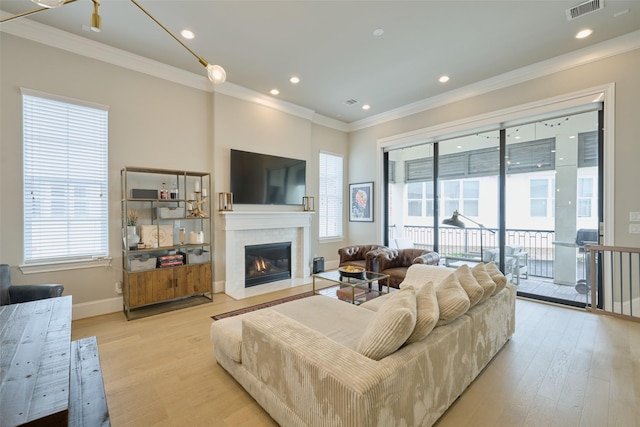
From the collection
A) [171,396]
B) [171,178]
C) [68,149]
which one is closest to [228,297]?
[171,178]

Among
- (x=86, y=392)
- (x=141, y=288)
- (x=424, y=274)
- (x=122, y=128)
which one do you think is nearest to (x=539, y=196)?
(x=424, y=274)

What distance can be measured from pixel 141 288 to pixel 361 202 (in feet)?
14.7

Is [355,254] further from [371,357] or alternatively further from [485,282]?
[371,357]

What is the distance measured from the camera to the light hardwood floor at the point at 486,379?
5.95 feet

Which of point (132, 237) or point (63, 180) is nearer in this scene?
point (63, 180)

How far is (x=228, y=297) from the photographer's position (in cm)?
430

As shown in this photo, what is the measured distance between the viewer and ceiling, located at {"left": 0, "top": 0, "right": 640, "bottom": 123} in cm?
282

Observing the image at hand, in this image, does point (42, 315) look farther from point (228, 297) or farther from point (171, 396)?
point (228, 297)

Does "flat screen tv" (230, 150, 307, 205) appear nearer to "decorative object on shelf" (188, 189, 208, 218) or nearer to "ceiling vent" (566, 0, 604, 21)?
"decorative object on shelf" (188, 189, 208, 218)

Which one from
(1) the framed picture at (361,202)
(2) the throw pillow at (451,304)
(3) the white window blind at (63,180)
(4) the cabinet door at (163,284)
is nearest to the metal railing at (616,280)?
(2) the throw pillow at (451,304)

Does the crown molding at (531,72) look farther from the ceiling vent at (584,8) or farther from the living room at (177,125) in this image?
the ceiling vent at (584,8)

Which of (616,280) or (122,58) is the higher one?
(122,58)

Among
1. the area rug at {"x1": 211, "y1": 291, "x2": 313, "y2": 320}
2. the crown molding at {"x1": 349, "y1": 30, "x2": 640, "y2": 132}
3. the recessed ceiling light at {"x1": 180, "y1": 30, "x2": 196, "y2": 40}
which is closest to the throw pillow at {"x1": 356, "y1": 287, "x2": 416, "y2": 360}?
the area rug at {"x1": 211, "y1": 291, "x2": 313, "y2": 320}

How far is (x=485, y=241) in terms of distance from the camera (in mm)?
4824
